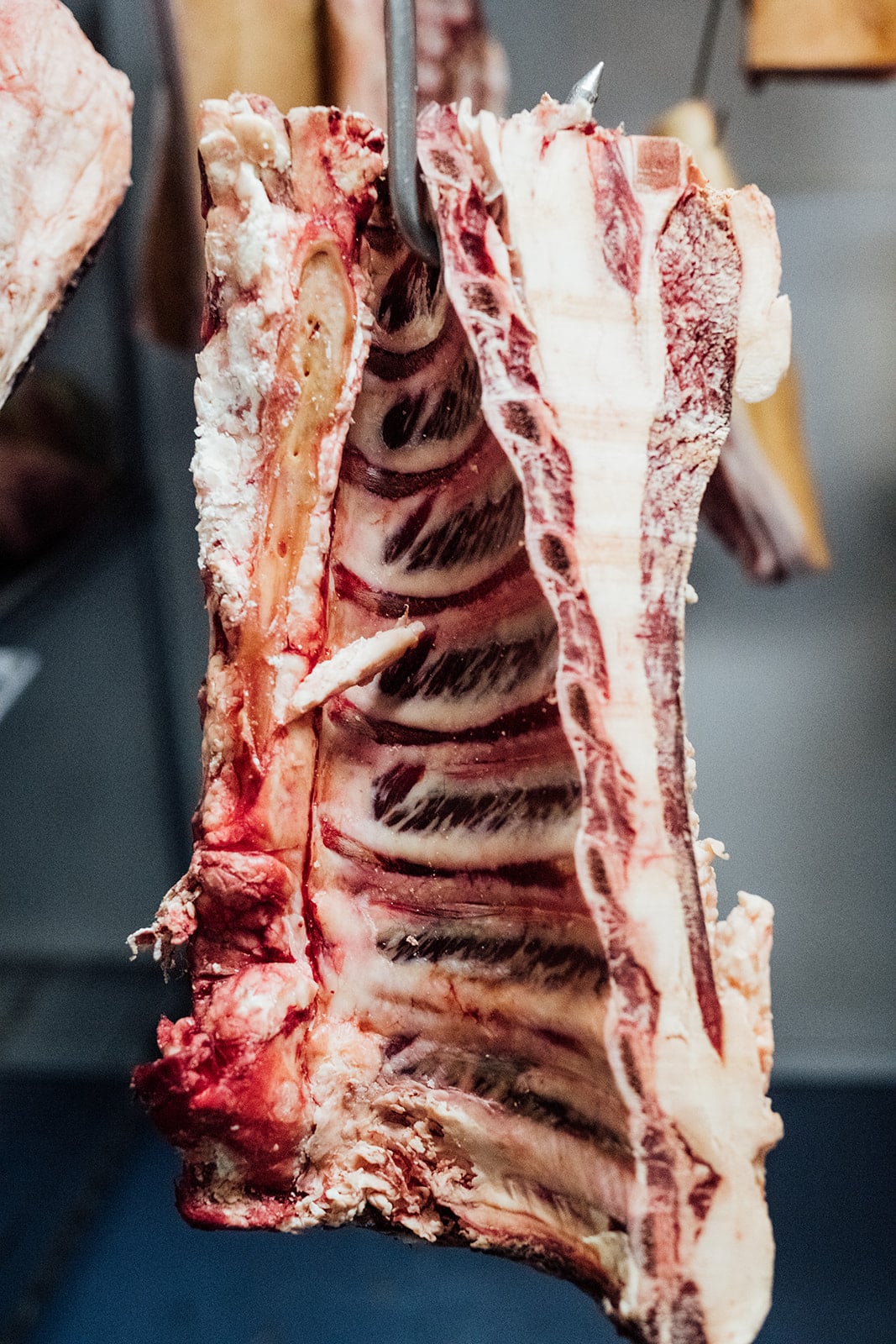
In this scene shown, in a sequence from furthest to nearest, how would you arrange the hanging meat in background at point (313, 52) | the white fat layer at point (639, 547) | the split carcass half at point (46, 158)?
1. the hanging meat in background at point (313, 52)
2. the split carcass half at point (46, 158)
3. the white fat layer at point (639, 547)

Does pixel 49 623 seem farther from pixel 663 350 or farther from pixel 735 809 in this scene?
pixel 663 350

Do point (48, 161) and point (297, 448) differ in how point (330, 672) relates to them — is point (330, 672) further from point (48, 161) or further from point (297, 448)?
point (48, 161)

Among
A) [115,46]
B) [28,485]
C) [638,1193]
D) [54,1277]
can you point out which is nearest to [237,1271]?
[54,1277]

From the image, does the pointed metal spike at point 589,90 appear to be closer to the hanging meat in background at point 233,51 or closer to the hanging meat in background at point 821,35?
the hanging meat in background at point 233,51

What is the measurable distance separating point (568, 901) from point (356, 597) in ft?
0.65

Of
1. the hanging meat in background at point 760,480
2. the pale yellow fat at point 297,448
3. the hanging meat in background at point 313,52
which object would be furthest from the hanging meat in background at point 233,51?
the pale yellow fat at point 297,448

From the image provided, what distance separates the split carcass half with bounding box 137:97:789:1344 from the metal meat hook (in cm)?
1

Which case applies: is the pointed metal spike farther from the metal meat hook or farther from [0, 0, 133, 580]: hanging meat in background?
[0, 0, 133, 580]: hanging meat in background

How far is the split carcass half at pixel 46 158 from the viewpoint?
0.60 meters

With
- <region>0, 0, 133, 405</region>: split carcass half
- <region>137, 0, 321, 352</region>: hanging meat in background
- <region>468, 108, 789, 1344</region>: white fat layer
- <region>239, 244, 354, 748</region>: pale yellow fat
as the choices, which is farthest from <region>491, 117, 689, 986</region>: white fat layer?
<region>137, 0, 321, 352</region>: hanging meat in background

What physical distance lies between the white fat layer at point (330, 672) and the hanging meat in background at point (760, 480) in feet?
2.21

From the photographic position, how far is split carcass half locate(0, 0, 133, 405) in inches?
23.8

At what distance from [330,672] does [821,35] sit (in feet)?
3.22

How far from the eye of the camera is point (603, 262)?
478 mm
